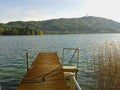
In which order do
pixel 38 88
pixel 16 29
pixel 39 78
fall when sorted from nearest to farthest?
pixel 38 88, pixel 39 78, pixel 16 29

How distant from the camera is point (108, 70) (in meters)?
10.2

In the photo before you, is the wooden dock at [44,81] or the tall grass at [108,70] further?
the tall grass at [108,70]

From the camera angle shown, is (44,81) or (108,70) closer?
(44,81)

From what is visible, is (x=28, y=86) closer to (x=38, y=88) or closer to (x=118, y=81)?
(x=38, y=88)

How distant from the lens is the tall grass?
9.84 metres

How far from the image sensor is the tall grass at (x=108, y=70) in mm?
9837

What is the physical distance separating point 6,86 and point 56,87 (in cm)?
593

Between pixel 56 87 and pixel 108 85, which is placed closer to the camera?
pixel 56 87

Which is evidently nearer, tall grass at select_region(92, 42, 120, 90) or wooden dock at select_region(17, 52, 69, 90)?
wooden dock at select_region(17, 52, 69, 90)

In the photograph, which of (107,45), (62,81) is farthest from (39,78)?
(107,45)

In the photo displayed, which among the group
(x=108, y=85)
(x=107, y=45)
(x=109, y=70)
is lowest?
(x=108, y=85)

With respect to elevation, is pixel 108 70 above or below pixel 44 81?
above

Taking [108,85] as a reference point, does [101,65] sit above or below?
above

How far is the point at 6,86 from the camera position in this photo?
13273 millimetres
